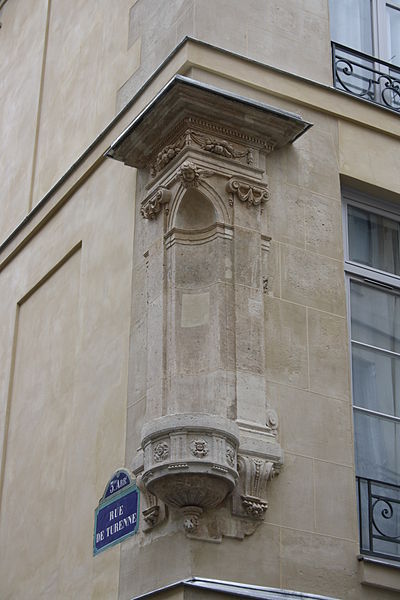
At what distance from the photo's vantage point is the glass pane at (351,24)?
35.2 feet

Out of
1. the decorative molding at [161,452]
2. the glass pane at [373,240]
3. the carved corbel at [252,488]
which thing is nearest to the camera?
the decorative molding at [161,452]

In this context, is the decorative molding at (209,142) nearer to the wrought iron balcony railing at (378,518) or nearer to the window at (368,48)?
Answer: the window at (368,48)

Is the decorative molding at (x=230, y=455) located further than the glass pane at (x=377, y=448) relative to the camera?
No

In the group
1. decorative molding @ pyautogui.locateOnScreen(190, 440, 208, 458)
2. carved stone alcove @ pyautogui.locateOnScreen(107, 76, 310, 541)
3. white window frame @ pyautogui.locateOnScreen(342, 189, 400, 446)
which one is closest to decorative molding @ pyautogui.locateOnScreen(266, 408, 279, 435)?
carved stone alcove @ pyautogui.locateOnScreen(107, 76, 310, 541)

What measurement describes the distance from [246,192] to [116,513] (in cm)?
242

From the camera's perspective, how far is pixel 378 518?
343 inches

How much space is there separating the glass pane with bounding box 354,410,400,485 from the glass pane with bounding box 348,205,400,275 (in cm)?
131

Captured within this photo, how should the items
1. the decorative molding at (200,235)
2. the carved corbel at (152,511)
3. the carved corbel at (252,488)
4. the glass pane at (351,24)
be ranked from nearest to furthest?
1. the carved corbel at (252,488)
2. the carved corbel at (152,511)
3. the decorative molding at (200,235)
4. the glass pane at (351,24)

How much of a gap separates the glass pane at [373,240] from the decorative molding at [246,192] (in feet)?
3.54

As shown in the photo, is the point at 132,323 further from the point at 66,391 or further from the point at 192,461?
the point at 192,461

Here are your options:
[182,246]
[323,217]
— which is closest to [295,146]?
[323,217]

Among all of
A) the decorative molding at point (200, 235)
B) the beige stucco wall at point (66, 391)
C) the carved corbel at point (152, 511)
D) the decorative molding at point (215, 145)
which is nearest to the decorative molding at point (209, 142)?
the decorative molding at point (215, 145)

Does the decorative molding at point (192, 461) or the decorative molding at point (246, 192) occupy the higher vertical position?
the decorative molding at point (246, 192)

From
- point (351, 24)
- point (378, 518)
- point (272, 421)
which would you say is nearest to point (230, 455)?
point (272, 421)
